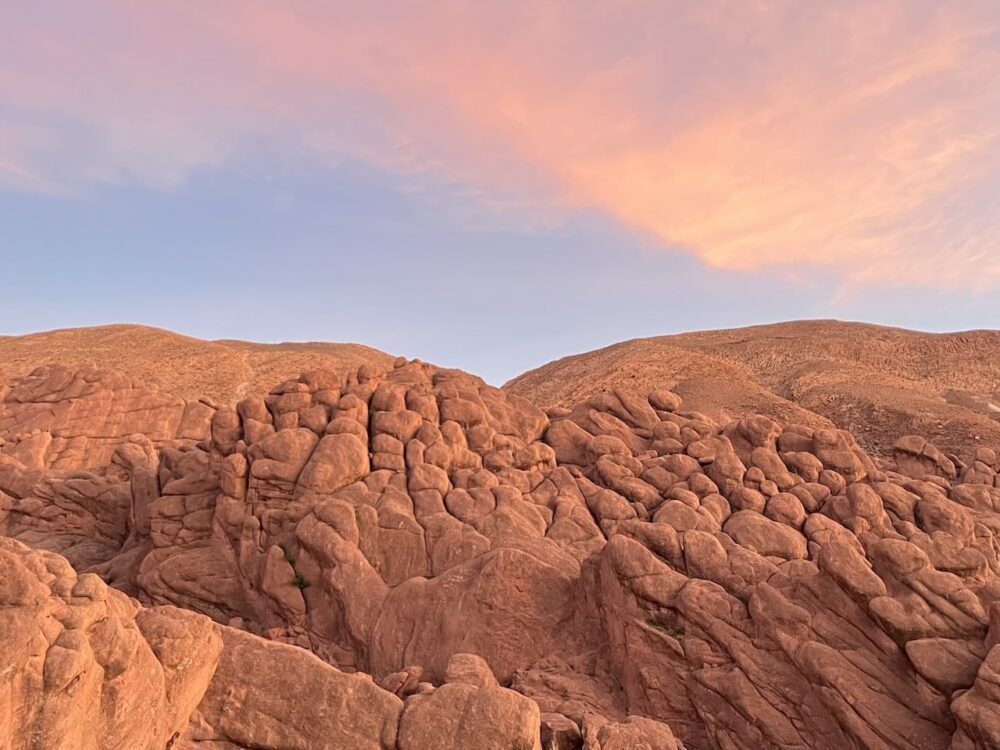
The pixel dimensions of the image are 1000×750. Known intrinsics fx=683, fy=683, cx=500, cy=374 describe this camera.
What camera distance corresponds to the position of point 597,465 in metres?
25.2

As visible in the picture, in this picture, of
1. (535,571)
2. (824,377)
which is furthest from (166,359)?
(535,571)

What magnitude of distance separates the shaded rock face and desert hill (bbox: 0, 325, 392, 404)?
51190 mm

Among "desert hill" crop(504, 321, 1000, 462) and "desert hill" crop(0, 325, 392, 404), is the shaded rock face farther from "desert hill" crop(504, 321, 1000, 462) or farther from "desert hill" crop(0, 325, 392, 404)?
"desert hill" crop(0, 325, 392, 404)

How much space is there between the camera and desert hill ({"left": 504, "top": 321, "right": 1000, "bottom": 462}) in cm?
5231

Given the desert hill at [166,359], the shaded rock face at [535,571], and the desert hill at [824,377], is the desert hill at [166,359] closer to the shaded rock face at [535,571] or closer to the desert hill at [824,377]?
the desert hill at [824,377]

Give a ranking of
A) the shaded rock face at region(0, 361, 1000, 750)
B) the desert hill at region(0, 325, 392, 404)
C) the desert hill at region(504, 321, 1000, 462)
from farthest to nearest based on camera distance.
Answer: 1. the desert hill at region(0, 325, 392, 404)
2. the desert hill at region(504, 321, 1000, 462)
3. the shaded rock face at region(0, 361, 1000, 750)

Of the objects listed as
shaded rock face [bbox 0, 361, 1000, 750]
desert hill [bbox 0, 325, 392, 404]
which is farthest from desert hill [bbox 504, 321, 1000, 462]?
desert hill [bbox 0, 325, 392, 404]

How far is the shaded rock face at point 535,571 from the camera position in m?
11.0

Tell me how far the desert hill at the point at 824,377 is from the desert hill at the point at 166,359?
3203 centimetres

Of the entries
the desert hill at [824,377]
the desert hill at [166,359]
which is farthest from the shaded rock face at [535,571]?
the desert hill at [166,359]

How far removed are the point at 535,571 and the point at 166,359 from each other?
84.1m

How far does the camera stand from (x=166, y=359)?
3511 inches

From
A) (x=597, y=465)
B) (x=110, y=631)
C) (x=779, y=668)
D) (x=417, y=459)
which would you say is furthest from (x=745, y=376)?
(x=110, y=631)

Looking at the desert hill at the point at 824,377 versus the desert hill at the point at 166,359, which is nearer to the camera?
the desert hill at the point at 824,377
